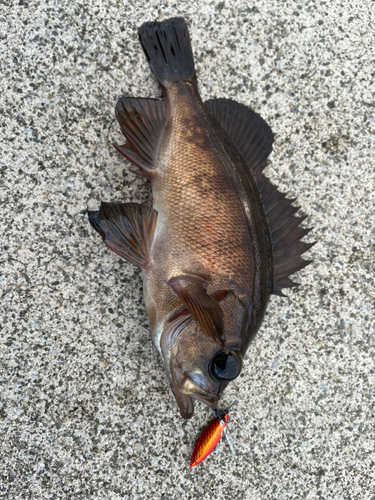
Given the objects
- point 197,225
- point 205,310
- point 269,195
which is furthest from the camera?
point 269,195

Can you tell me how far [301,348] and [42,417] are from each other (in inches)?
55.5

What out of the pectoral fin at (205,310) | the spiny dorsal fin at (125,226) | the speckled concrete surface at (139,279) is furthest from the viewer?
the speckled concrete surface at (139,279)

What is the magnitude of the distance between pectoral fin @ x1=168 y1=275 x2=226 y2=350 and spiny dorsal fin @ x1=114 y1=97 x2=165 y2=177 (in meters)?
0.64

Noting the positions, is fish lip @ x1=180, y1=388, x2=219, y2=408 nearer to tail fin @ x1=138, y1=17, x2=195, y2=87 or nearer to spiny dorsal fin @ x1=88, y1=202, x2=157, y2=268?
spiny dorsal fin @ x1=88, y1=202, x2=157, y2=268

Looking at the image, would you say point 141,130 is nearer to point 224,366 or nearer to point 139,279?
point 139,279

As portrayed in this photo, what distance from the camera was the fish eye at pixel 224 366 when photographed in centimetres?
158

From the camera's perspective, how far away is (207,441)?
2061 mm

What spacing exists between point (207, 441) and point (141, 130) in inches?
62.6

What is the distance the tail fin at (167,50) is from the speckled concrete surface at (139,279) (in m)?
0.11

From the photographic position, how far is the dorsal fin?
187cm

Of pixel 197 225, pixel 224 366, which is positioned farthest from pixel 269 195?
pixel 224 366

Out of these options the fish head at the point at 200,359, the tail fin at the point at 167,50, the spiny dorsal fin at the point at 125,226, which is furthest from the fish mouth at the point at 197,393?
the tail fin at the point at 167,50

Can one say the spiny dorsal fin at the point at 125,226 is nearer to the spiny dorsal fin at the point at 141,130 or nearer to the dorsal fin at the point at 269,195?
the spiny dorsal fin at the point at 141,130

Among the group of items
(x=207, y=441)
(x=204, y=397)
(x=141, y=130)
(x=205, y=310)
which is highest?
(x=141, y=130)
